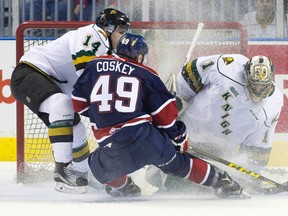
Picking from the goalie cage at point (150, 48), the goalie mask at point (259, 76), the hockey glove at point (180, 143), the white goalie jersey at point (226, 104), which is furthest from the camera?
the goalie cage at point (150, 48)

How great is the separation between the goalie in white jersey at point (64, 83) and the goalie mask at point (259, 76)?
725 millimetres

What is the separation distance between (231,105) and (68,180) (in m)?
0.95

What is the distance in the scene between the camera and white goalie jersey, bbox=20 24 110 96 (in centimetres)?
462

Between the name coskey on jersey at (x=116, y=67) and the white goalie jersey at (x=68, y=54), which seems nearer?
the name coskey on jersey at (x=116, y=67)

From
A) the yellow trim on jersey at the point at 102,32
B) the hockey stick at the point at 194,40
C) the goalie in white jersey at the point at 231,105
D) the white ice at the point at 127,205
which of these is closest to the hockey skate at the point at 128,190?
the white ice at the point at 127,205

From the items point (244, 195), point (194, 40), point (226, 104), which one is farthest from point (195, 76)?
point (244, 195)

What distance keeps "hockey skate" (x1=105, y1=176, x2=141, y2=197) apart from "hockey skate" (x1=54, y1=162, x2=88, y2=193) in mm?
152

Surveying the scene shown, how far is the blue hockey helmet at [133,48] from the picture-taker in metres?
4.22

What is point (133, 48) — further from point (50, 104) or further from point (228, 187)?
point (228, 187)

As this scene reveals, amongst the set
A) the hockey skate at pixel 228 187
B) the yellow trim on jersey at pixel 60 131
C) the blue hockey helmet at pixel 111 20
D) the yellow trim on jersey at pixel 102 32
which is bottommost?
the hockey skate at pixel 228 187

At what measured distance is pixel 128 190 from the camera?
15.0 feet

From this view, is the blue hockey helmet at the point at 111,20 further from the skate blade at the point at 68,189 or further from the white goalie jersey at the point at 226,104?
the skate blade at the point at 68,189

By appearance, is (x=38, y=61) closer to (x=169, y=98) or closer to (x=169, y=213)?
(x=169, y=98)

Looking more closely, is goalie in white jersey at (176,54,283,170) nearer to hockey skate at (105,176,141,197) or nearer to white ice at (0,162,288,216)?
white ice at (0,162,288,216)
